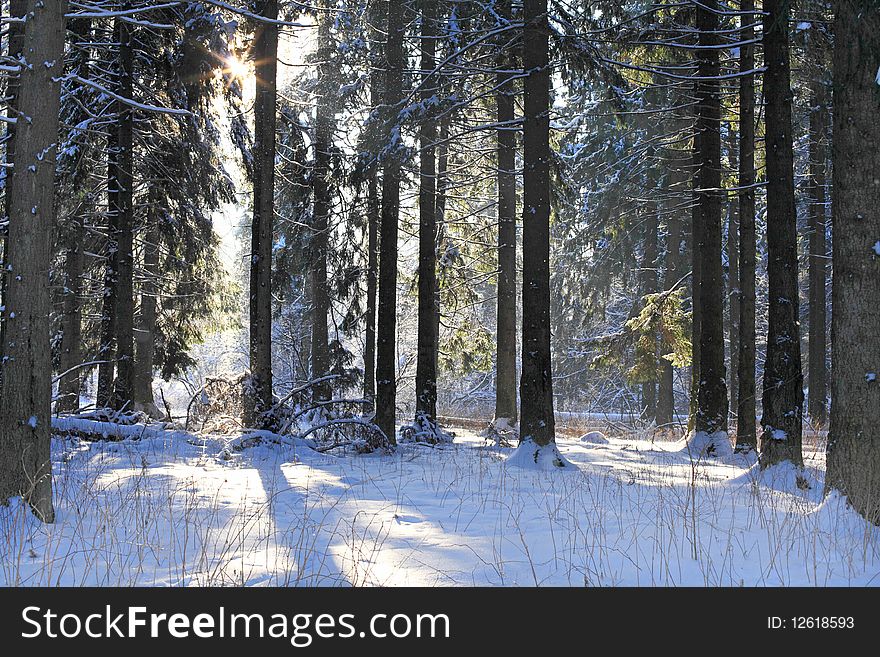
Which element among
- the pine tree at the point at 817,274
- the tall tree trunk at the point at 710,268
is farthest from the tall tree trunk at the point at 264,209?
the pine tree at the point at 817,274

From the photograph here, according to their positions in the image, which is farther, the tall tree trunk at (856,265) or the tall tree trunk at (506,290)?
the tall tree trunk at (506,290)

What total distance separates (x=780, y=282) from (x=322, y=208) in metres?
12.5

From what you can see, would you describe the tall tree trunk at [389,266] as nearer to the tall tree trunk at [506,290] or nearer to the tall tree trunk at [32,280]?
the tall tree trunk at [506,290]

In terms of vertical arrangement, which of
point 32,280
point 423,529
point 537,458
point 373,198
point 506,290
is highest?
point 373,198

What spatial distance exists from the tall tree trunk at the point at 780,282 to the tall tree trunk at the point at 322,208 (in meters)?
8.67

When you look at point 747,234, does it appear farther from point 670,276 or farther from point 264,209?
point 670,276

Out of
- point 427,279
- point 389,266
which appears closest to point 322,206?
point 427,279

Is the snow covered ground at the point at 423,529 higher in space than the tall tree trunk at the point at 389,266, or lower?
lower

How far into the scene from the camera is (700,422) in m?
12.0

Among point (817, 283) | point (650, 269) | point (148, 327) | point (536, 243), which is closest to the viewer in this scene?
point (536, 243)

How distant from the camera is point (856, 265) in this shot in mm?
6020

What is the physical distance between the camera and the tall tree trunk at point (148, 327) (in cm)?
1639

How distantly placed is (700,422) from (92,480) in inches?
393

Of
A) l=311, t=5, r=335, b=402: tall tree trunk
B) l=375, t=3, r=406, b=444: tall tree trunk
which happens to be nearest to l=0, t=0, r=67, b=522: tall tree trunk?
l=375, t=3, r=406, b=444: tall tree trunk
